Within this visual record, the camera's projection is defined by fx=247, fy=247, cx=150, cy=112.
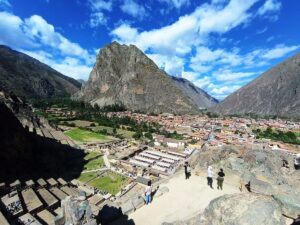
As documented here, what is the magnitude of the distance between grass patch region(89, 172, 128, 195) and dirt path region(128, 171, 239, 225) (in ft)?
78.1

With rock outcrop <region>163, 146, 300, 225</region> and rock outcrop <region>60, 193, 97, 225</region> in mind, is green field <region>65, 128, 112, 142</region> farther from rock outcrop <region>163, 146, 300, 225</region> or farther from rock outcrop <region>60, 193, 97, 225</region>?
rock outcrop <region>60, 193, 97, 225</region>

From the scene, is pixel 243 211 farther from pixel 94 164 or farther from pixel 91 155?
pixel 91 155

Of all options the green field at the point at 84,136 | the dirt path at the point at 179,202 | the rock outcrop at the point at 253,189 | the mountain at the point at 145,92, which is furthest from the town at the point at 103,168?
the mountain at the point at 145,92

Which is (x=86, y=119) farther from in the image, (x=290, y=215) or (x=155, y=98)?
(x=290, y=215)

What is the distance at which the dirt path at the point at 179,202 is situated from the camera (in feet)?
28.9

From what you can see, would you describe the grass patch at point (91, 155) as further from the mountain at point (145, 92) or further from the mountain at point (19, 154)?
the mountain at point (145, 92)

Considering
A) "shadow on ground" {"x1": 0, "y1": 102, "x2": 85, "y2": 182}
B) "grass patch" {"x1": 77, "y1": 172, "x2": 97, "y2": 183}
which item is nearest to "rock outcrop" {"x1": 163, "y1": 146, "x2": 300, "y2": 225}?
"shadow on ground" {"x1": 0, "y1": 102, "x2": 85, "y2": 182}

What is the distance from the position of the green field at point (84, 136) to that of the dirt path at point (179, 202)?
5491 cm

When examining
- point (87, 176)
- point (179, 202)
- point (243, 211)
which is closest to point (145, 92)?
point (87, 176)

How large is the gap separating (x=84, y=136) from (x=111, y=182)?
33522mm

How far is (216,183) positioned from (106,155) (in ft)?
136

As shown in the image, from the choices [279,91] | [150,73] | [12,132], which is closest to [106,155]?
[12,132]

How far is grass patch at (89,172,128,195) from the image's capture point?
113 ft

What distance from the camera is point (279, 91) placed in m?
193
